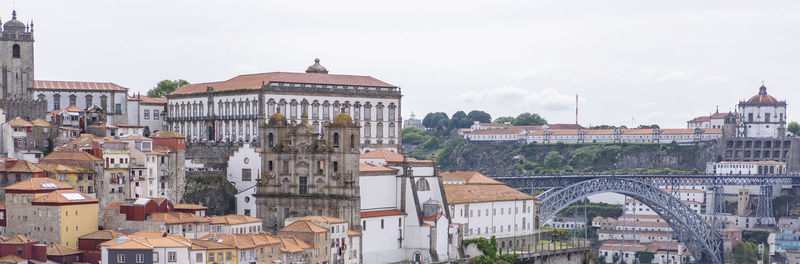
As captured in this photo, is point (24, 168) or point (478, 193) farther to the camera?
point (478, 193)

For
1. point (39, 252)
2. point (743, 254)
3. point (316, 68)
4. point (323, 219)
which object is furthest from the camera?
point (743, 254)

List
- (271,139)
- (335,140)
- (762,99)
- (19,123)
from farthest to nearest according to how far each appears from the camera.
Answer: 1. (762,99)
2. (19,123)
3. (271,139)
4. (335,140)

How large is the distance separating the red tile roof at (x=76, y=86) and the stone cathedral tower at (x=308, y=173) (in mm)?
22235

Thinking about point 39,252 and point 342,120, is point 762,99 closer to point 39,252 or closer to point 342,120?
point 342,120

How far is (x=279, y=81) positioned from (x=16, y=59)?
65.6 ft

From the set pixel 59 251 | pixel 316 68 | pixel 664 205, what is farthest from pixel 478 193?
pixel 664 205

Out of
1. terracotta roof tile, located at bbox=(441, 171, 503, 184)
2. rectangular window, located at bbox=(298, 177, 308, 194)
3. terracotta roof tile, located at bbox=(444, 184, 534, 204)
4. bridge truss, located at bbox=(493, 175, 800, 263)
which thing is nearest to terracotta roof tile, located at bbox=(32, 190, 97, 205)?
rectangular window, located at bbox=(298, 177, 308, 194)

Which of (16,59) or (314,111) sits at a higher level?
(16,59)

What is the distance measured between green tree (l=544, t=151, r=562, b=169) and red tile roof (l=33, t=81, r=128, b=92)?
10758 centimetres

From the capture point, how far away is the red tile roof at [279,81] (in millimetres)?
96188

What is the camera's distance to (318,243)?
228ft

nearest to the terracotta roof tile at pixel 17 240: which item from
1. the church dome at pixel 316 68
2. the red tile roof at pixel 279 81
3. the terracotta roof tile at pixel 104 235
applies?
the terracotta roof tile at pixel 104 235

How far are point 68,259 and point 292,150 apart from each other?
59.0 ft

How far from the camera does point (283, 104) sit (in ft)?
311
